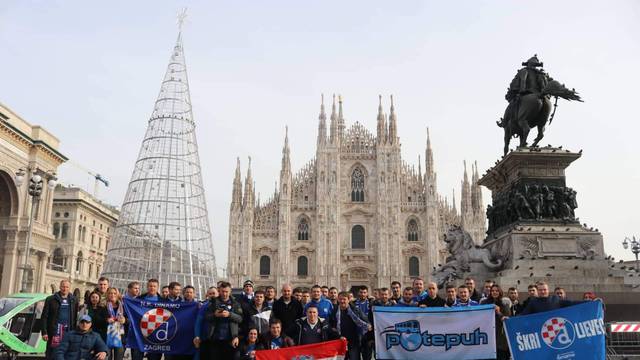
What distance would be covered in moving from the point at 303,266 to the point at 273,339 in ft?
143

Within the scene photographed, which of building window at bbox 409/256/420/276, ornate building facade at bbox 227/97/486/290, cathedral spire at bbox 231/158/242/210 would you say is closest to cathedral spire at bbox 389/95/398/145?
ornate building facade at bbox 227/97/486/290

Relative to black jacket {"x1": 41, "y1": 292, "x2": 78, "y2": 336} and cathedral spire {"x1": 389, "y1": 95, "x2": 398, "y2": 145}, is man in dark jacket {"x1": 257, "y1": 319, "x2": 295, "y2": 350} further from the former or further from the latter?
cathedral spire {"x1": 389, "y1": 95, "x2": 398, "y2": 145}

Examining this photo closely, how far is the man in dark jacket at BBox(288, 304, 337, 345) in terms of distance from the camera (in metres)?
7.97

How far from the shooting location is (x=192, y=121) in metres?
24.5

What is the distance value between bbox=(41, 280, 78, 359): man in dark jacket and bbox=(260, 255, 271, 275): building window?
140ft

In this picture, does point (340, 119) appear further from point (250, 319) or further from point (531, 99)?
point (250, 319)

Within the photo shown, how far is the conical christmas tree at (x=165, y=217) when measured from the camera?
2269 cm

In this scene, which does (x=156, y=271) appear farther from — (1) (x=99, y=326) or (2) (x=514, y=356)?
(2) (x=514, y=356)

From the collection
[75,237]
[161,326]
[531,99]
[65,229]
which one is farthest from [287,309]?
[65,229]

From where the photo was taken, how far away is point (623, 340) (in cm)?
952

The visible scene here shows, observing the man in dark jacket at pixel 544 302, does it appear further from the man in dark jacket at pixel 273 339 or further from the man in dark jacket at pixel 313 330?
the man in dark jacket at pixel 273 339

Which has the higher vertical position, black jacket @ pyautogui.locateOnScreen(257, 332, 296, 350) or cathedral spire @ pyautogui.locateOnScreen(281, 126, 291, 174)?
cathedral spire @ pyautogui.locateOnScreen(281, 126, 291, 174)

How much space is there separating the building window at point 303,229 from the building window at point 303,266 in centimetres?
185

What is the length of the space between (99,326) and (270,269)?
141 feet
